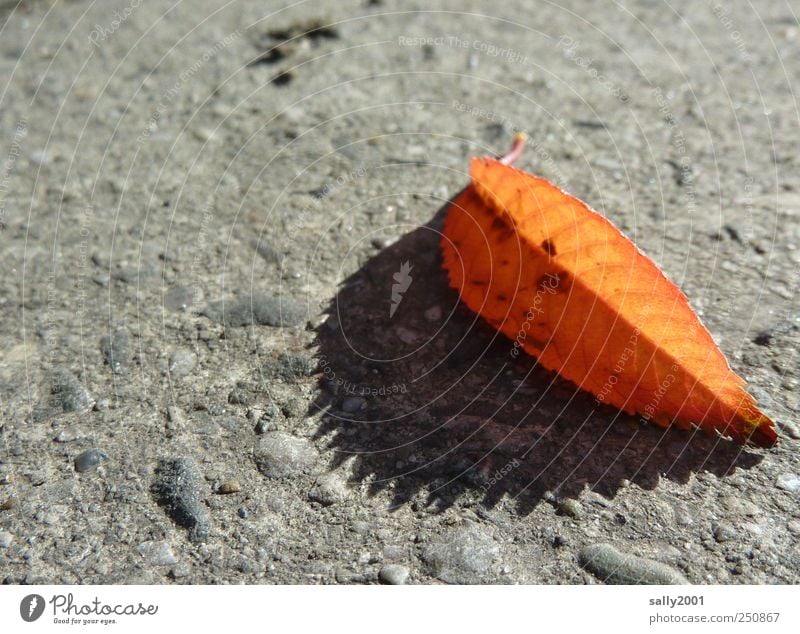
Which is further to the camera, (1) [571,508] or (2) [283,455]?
(2) [283,455]

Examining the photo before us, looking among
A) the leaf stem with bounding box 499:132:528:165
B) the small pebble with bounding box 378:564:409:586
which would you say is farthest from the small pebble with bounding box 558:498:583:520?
the leaf stem with bounding box 499:132:528:165

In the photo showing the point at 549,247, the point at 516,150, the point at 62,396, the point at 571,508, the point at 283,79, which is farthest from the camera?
the point at 283,79

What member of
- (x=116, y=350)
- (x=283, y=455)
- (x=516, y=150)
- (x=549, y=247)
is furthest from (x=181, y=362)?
(x=516, y=150)

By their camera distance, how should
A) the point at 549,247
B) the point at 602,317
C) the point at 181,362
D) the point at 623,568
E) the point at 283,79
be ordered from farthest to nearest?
the point at 283,79, the point at 181,362, the point at 549,247, the point at 602,317, the point at 623,568

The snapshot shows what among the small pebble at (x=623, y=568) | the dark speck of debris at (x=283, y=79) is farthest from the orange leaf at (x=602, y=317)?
the dark speck of debris at (x=283, y=79)

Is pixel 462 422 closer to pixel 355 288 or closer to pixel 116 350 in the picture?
pixel 355 288

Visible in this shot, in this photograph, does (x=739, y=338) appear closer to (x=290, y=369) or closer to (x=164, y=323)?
(x=290, y=369)

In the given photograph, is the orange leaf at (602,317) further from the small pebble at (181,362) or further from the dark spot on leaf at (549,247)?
the small pebble at (181,362)
